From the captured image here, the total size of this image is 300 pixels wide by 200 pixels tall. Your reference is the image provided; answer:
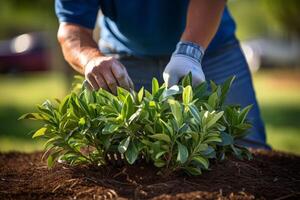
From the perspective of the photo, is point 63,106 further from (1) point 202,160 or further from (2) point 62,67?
(2) point 62,67

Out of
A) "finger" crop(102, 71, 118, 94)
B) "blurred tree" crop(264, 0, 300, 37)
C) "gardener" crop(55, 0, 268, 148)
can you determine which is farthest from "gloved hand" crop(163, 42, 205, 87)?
"blurred tree" crop(264, 0, 300, 37)

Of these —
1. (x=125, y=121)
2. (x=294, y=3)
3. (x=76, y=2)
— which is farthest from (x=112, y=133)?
(x=294, y=3)

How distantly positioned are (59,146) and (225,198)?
0.73 metres

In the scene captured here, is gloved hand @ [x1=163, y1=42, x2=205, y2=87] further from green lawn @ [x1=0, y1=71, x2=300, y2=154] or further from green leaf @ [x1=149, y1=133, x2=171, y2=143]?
green lawn @ [x1=0, y1=71, x2=300, y2=154]

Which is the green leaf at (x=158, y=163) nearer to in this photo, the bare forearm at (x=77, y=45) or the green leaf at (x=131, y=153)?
the green leaf at (x=131, y=153)

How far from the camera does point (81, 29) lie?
294cm

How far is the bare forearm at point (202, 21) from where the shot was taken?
2.62m

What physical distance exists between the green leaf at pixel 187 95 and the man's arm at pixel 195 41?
0.75ft

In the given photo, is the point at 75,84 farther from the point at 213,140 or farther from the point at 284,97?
the point at 284,97

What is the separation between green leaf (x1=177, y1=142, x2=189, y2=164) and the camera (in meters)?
2.06

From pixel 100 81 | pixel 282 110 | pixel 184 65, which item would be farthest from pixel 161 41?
pixel 282 110

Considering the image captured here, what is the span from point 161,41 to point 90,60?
2.94 feet

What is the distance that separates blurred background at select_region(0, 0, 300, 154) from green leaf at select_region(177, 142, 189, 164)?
11.2 ft

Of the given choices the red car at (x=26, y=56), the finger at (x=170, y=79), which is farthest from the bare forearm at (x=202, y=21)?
the red car at (x=26, y=56)
